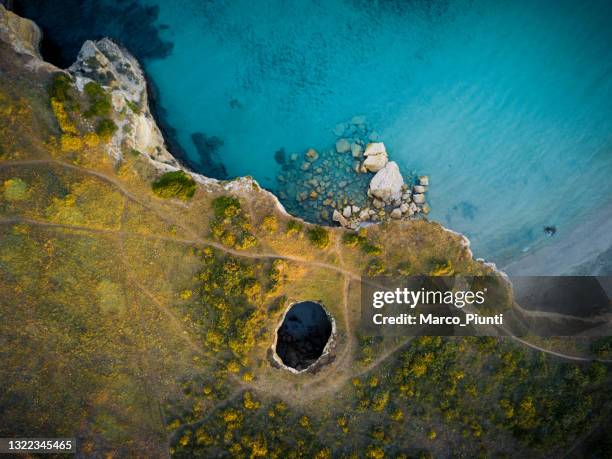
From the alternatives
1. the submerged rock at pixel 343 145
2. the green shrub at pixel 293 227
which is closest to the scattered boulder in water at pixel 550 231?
the submerged rock at pixel 343 145

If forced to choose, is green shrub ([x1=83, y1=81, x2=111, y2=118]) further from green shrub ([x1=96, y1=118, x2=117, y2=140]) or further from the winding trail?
the winding trail

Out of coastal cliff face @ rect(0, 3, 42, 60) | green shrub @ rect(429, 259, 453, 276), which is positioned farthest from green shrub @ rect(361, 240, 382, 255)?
coastal cliff face @ rect(0, 3, 42, 60)

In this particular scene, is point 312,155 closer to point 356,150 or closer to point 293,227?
point 356,150

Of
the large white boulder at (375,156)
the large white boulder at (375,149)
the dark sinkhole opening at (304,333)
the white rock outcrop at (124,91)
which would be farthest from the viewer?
the large white boulder at (375,149)

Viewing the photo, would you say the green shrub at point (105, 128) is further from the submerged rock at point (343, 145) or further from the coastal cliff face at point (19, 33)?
the submerged rock at point (343, 145)

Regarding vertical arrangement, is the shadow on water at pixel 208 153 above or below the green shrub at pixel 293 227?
above

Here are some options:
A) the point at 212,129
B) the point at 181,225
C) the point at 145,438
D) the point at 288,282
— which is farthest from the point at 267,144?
the point at 145,438
